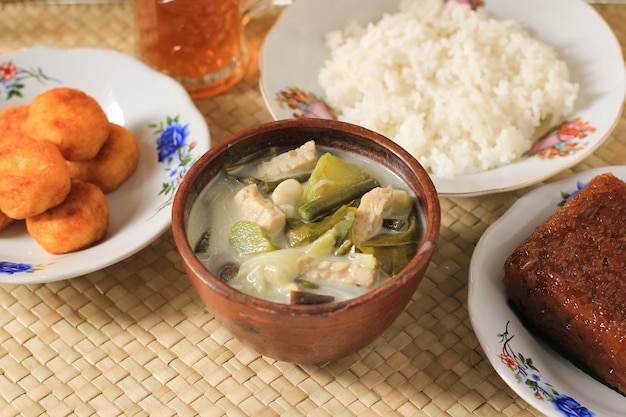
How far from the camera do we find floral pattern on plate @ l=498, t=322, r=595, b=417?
2.02 meters

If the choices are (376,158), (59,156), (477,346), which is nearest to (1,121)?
(59,156)

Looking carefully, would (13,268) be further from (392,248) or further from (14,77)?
(392,248)

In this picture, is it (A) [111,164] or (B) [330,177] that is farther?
(A) [111,164]

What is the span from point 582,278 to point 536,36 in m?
1.43

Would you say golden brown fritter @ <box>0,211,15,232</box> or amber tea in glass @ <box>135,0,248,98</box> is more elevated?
amber tea in glass @ <box>135,0,248,98</box>

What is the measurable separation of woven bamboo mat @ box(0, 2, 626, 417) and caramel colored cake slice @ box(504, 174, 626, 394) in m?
0.22

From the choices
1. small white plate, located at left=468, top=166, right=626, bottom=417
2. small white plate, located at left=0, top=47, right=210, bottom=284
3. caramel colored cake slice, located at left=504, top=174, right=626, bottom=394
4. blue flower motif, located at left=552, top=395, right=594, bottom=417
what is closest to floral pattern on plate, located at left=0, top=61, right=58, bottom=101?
small white plate, located at left=0, top=47, right=210, bottom=284

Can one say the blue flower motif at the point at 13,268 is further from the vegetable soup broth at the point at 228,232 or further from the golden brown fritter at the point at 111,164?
the vegetable soup broth at the point at 228,232

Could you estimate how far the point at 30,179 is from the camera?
2318mm

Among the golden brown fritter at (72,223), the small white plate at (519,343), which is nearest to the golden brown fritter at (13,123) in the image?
the golden brown fritter at (72,223)

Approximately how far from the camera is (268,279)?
196 cm

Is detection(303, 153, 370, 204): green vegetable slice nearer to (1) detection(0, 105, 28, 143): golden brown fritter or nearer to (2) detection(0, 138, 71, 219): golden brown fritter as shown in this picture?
(2) detection(0, 138, 71, 219): golden brown fritter

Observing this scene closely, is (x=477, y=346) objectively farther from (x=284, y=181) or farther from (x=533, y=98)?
(x=533, y=98)

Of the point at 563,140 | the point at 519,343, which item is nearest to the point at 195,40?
the point at 563,140
